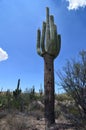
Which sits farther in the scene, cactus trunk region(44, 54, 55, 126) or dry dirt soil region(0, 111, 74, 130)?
cactus trunk region(44, 54, 55, 126)

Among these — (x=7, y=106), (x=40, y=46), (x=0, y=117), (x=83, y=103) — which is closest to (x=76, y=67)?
(x=83, y=103)

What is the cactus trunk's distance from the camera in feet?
45.2

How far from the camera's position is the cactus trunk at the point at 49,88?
45.2 feet

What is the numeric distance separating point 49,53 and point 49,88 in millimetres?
1699

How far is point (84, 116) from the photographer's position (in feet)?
40.4

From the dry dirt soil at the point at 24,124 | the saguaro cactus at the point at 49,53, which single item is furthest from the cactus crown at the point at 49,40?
the dry dirt soil at the point at 24,124

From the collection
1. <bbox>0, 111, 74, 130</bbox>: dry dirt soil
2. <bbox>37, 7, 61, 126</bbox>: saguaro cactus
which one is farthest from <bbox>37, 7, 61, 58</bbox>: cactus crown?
<bbox>0, 111, 74, 130</bbox>: dry dirt soil

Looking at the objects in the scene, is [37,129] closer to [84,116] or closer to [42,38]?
[84,116]

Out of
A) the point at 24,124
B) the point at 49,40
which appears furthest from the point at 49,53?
the point at 24,124

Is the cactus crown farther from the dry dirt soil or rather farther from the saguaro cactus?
the dry dirt soil

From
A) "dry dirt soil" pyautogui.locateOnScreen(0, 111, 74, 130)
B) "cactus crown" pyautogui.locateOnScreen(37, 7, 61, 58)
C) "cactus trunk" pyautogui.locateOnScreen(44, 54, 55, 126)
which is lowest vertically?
"dry dirt soil" pyautogui.locateOnScreen(0, 111, 74, 130)

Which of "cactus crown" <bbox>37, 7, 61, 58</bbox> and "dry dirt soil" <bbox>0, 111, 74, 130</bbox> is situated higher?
"cactus crown" <bbox>37, 7, 61, 58</bbox>

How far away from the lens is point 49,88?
14.0 m

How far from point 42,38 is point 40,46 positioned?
1.41ft
